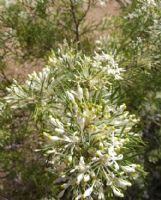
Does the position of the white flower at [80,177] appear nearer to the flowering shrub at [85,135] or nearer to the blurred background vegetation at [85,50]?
the flowering shrub at [85,135]

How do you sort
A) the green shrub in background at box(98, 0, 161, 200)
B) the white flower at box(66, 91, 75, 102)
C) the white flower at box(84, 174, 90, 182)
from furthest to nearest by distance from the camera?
the green shrub in background at box(98, 0, 161, 200), the white flower at box(66, 91, 75, 102), the white flower at box(84, 174, 90, 182)

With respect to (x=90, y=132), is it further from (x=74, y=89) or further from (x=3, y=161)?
(x=3, y=161)

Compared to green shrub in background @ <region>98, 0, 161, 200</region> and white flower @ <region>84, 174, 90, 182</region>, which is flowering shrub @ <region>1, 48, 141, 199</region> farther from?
green shrub in background @ <region>98, 0, 161, 200</region>

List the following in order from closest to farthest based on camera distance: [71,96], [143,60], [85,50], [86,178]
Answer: [86,178], [71,96], [143,60], [85,50]

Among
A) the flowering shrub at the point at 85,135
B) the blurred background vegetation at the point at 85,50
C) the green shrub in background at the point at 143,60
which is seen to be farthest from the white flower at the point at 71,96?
the blurred background vegetation at the point at 85,50

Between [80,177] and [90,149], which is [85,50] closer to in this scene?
[90,149]

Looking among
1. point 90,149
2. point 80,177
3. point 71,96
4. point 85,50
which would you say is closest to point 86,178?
point 80,177

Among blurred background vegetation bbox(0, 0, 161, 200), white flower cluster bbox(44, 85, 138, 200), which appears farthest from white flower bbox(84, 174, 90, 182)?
blurred background vegetation bbox(0, 0, 161, 200)

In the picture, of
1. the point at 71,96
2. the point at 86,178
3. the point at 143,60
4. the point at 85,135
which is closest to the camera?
the point at 86,178
